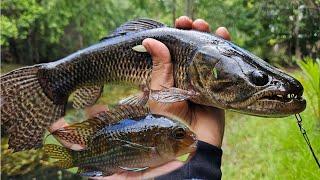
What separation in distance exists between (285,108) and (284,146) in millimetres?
4929

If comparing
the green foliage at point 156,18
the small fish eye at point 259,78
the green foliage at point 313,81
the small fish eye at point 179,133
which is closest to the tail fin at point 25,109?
the small fish eye at point 179,133

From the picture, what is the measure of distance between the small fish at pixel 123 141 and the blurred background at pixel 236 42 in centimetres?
16

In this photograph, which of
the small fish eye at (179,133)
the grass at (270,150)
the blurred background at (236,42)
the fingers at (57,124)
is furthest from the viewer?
the blurred background at (236,42)

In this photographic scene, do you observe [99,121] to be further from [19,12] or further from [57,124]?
[19,12]

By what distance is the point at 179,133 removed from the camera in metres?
1.13

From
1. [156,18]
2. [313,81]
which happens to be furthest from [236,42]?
[156,18]

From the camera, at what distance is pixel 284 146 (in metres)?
5.95

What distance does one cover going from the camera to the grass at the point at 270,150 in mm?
4801

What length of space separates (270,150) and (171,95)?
5141 millimetres

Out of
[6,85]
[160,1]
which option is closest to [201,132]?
[6,85]

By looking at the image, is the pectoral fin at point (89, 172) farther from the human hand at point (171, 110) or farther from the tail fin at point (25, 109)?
the tail fin at point (25, 109)

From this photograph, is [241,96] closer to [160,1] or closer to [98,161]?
[98,161]

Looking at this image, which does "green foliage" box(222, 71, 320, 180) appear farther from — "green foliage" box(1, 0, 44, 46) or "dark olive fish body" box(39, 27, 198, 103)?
"green foliage" box(1, 0, 44, 46)

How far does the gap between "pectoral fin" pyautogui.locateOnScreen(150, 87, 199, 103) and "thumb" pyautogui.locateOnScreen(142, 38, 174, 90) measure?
3.6 inches
